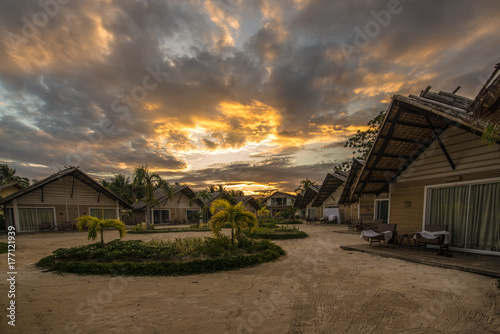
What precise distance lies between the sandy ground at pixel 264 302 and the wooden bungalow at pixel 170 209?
2377 centimetres

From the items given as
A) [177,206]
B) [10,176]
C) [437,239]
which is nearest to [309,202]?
[177,206]

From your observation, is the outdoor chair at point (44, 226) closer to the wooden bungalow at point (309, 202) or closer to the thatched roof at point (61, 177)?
the thatched roof at point (61, 177)

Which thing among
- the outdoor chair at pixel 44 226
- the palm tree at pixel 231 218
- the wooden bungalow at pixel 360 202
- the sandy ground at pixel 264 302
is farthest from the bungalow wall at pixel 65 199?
the wooden bungalow at pixel 360 202

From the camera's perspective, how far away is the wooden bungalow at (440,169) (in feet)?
22.4

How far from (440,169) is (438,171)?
0.10 meters

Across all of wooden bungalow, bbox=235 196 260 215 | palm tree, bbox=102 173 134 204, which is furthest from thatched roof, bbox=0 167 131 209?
wooden bungalow, bbox=235 196 260 215

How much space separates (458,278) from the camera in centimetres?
518

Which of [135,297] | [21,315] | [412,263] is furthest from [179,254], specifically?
[412,263]

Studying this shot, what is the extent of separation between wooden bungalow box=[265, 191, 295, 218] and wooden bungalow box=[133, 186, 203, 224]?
2412 centimetres

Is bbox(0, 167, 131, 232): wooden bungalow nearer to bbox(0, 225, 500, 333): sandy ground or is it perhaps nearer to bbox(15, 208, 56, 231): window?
bbox(15, 208, 56, 231): window

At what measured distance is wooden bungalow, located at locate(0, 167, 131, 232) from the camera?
17.4m

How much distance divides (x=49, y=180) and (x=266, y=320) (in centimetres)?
2235

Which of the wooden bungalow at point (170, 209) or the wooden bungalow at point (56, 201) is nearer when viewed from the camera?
the wooden bungalow at point (56, 201)

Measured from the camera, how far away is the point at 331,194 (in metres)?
27.0
